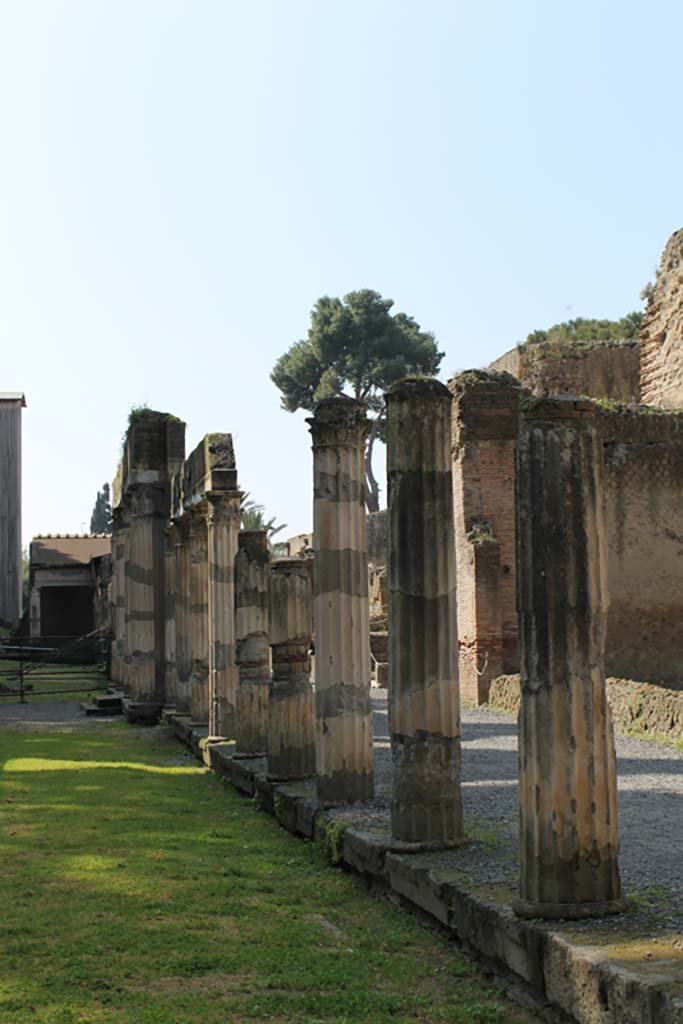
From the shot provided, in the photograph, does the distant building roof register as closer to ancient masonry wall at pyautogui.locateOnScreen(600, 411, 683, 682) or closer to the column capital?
ancient masonry wall at pyautogui.locateOnScreen(600, 411, 683, 682)

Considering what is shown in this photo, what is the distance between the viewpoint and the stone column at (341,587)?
8.17 m

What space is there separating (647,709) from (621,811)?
5.04 m

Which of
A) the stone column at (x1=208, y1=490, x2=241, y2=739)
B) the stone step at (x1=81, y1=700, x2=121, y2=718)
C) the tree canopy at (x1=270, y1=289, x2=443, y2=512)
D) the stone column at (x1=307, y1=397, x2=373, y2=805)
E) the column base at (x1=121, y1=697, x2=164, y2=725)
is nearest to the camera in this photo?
the stone column at (x1=307, y1=397, x2=373, y2=805)

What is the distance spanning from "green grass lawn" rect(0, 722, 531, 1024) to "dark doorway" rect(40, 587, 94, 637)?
31.8 metres

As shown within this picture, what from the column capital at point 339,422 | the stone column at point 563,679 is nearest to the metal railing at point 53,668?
the column capital at point 339,422

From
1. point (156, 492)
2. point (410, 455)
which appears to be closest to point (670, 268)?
point (156, 492)

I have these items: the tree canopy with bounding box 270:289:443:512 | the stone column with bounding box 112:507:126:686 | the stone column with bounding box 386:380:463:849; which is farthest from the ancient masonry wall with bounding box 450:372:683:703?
the tree canopy with bounding box 270:289:443:512

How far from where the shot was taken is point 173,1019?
4535 millimetres

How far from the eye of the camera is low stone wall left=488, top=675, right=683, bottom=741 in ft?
40.7

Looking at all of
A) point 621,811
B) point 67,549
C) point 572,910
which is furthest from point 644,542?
point 67,549

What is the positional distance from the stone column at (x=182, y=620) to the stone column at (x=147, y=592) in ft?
6.20

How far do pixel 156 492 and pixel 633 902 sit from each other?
14335 millimetres

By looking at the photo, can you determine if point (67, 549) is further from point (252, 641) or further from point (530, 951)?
point (530, 951)

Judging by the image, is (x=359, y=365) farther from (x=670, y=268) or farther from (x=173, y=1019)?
(x=173, y=1019)
